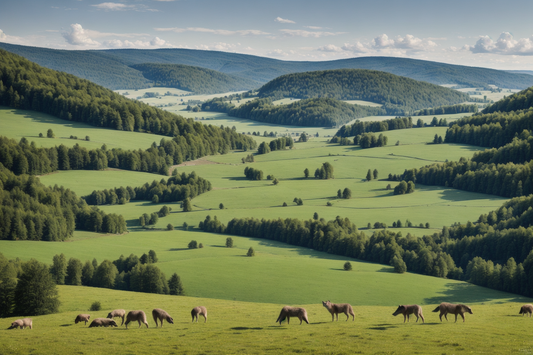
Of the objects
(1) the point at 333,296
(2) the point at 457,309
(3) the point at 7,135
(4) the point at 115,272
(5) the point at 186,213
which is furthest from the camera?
(3) the point at 7,135

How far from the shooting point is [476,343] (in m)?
29.5

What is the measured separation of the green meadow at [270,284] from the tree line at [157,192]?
423 cm

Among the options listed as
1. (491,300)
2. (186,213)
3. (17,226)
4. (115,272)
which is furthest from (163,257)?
(491,300)

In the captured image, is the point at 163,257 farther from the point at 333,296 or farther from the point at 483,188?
the point at 483,188

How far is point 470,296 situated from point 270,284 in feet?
106

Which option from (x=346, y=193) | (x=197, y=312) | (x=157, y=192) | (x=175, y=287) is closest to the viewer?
(x=197, y=312)

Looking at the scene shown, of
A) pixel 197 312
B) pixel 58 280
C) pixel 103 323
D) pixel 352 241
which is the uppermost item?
pixel 197 312

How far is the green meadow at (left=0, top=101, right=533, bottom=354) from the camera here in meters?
30.6

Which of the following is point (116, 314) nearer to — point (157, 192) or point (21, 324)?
point (21, 324)

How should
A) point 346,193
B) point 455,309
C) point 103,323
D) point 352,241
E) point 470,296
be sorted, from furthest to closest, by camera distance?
point 346,193, point 352,241, point 470,296, point 103,323, point 455,309

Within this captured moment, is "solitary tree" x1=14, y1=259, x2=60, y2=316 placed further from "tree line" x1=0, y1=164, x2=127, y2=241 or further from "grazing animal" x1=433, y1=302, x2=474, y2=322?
"tree line" x1=0, y1=164, x2=127, y2=241

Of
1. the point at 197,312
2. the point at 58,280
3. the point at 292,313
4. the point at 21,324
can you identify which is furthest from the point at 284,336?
the point at 58,280

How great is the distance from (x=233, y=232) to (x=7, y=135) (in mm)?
109215

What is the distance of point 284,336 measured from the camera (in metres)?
31.9
